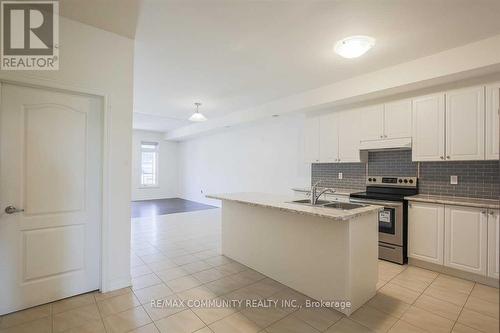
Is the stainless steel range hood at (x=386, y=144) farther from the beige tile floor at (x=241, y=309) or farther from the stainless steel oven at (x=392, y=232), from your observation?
the beige tile floor at (x=241, y=309)

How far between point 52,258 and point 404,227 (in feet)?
13.7

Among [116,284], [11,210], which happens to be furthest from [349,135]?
[11,210]

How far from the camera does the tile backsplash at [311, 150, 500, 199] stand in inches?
123

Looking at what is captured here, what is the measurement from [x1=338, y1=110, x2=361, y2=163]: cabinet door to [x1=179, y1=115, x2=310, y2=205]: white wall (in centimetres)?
114

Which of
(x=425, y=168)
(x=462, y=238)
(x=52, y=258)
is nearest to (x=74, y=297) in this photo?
(x=52, y=258)

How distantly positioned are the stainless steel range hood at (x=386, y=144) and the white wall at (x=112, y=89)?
3.48 m

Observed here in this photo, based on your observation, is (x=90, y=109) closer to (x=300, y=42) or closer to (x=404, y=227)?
(x=300, y=42)

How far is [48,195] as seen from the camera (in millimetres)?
2350

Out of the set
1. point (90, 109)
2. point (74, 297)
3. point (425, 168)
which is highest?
point (90, 109)

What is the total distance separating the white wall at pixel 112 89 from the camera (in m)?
2.37

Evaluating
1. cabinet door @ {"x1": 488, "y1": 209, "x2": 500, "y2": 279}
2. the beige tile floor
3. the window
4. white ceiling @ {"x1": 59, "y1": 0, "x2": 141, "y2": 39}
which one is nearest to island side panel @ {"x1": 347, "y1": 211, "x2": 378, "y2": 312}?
the beige tile floor

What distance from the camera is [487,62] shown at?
267 centimetres

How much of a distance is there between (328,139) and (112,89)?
139 inches

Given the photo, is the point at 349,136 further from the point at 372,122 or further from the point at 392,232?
the point at 392,232
